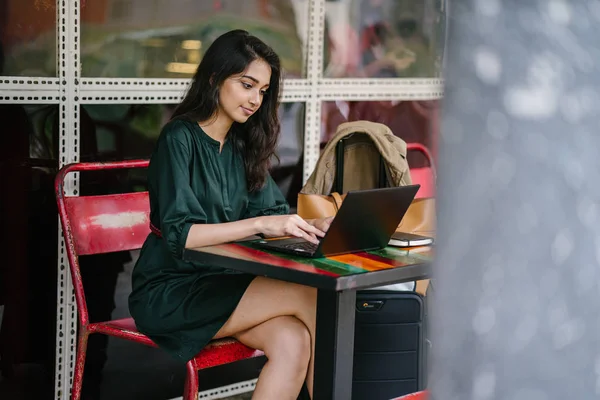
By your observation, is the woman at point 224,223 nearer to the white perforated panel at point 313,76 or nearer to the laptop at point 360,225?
the laptop at point 360,225

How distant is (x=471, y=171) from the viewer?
0.34 m

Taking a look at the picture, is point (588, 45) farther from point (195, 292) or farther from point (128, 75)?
point (128, 75)

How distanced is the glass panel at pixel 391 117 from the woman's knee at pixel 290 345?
1509 mm

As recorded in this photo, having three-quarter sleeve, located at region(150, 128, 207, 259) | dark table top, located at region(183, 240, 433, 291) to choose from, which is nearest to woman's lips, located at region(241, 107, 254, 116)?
three-quarter sleeve, located at region(150, 128, 207, 259)

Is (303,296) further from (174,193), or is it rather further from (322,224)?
(174,193)

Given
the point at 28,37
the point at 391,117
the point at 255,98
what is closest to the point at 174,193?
the point at 255,98

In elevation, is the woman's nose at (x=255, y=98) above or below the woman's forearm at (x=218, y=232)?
above

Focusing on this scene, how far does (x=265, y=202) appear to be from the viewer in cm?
288

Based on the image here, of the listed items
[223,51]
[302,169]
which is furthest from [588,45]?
[302,169]

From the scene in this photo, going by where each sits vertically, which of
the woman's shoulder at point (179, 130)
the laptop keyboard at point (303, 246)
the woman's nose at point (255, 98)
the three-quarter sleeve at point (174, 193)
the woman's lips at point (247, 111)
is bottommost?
the laptop keyboard at point (303, 246)

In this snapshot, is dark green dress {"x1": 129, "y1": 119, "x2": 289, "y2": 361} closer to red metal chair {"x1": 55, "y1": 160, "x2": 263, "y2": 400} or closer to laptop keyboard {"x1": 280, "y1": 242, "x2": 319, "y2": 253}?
red metal chair {"x1": 55, "y1": 160, "x2": 263, "y2": 400}

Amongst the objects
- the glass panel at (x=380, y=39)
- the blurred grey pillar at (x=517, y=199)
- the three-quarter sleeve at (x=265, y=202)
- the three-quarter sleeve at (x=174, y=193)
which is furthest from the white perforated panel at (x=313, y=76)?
the blurred grey pillar at (x=517, y=199)

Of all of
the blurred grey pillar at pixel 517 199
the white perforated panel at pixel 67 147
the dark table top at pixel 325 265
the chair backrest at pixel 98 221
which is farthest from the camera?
the white perforated panel at pixel 67 147

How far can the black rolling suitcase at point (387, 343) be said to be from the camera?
9.33 ft
